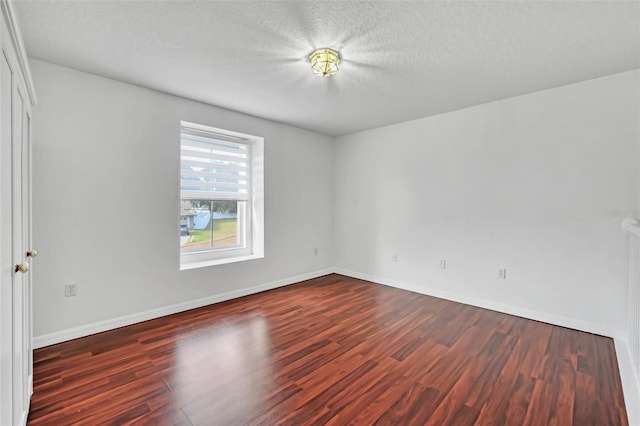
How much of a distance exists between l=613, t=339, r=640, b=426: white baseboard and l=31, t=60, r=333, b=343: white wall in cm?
356

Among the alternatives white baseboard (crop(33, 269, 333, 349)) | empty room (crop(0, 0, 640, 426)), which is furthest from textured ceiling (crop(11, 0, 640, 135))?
white baseboard (crop(33, 269, 333, 349))

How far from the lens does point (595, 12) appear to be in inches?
70.9

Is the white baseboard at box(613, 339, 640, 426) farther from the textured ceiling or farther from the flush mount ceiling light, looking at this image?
the flush mount ceiling light

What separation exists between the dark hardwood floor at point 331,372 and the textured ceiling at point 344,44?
7.77 feet

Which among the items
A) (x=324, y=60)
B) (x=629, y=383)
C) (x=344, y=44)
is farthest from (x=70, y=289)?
(x=629, y=383)

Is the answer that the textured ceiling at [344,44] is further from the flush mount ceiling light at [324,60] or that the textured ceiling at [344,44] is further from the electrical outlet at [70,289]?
the electrical outlet at [70,289]

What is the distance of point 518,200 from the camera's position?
322 cm

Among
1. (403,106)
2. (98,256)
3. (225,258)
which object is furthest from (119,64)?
(403,106)

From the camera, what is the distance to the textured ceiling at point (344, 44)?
5.90 ft

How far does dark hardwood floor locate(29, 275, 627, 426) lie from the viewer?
1706 mm

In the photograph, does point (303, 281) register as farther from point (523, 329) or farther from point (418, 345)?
point (523, 329)

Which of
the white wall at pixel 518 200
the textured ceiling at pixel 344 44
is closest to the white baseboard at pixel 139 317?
the white wall at pixel 518 200

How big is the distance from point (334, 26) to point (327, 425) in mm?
2409

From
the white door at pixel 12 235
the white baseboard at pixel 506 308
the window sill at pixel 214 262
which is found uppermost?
the white door at pixel 12 235
